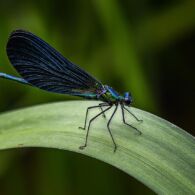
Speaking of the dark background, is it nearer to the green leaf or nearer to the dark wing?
the dark wing

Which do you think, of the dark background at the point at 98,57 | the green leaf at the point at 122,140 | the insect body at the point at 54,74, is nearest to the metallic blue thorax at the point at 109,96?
the insect body at the point at 54,74

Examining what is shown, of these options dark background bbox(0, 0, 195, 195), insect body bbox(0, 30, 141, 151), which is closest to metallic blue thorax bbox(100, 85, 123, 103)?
insect body bbox(0, 30, 141, 151)

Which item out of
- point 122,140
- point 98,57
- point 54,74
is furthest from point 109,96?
point 98,57

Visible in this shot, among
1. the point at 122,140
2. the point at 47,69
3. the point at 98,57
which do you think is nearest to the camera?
the point at 122,140

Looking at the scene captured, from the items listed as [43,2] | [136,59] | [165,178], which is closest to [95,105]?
[165,178]

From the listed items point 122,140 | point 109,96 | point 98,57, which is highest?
point 98,57

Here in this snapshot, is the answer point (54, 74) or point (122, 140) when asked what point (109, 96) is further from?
point (122, 140)
